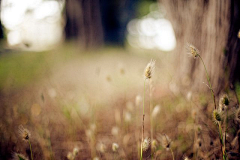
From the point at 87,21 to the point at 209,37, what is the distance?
5.88 meters

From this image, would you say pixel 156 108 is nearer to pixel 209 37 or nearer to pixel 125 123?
pixel 125 123

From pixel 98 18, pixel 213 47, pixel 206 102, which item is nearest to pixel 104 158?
pixel 206 102

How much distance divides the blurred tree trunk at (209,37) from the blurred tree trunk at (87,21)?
485cm

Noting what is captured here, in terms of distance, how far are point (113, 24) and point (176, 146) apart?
7.09 m

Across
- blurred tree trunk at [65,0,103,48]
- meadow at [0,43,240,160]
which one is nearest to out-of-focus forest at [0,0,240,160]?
meadow at [0,43,240,160]

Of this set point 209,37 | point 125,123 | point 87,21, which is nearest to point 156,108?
point 125,123

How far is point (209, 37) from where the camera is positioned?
156 cm

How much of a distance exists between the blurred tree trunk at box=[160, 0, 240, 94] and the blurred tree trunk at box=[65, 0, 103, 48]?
15.9ft

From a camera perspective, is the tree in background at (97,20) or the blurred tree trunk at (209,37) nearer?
the blurred tree trunk at (209,37)

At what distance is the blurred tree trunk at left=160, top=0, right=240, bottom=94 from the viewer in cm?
134

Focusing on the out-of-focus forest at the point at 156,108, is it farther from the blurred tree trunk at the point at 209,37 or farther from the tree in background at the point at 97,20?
the tree in background at the point at 97,20

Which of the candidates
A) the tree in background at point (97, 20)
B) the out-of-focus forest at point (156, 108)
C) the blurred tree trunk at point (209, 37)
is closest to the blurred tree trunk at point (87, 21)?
the tree in background at point (97, 20)

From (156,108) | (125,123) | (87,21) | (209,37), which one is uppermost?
(87,21)

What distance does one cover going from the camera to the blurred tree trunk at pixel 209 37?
1.34m
